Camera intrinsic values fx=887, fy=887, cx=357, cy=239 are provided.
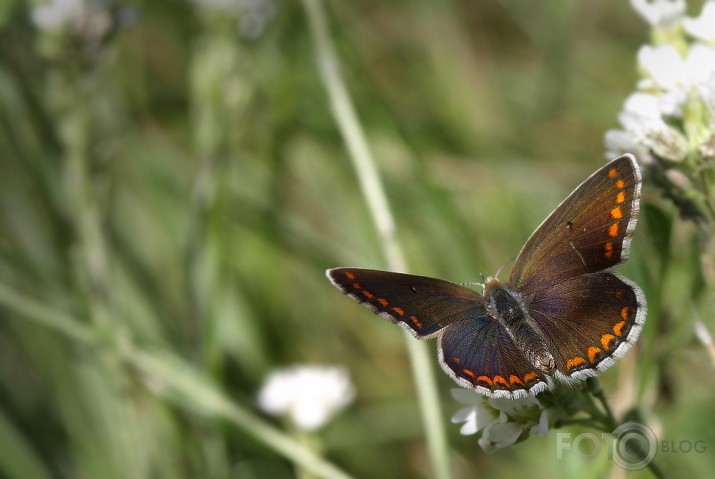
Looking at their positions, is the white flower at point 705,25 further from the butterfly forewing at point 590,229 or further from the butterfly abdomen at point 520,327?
the butterfly abdomen at point 520,327

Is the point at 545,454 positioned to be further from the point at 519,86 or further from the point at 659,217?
the point at 519,86

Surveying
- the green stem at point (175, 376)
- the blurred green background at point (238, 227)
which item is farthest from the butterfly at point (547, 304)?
the green stem at point (175, 376)

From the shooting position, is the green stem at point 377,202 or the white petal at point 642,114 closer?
the white petal at point 642,114

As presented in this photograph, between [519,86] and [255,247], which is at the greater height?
[519,86]

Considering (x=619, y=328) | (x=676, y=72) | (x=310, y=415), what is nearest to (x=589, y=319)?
(x=619, y=328)

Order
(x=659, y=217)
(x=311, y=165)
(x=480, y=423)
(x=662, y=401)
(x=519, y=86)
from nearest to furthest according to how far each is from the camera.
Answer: (x=480, y=423)
(x=659, y=217)
(x=662, y=401)
(x=311, y=165)
(x=519, y=86)

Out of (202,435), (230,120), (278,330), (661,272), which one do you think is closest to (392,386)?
(278,330)

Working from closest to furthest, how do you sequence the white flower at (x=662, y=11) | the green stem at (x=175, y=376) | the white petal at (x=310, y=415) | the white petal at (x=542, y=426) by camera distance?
the white petal at (x=542, y=426), the white flower at (x=662, y=11), the green stem at (x=175, y=376), the white petal at (x=310, y=415)
